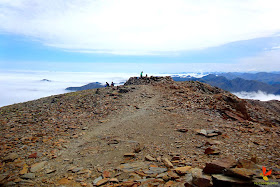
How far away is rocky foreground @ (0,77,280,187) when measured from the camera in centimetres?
741

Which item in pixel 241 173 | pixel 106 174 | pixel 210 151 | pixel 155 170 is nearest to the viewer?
pixel 241 173

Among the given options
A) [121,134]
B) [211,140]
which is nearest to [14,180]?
[121,134]

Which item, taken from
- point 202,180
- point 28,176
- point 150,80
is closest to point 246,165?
point 202,180

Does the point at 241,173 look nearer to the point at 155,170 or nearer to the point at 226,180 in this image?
the point at 226,180

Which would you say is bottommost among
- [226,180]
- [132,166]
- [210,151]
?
[132,166]

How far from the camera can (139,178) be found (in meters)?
7.71

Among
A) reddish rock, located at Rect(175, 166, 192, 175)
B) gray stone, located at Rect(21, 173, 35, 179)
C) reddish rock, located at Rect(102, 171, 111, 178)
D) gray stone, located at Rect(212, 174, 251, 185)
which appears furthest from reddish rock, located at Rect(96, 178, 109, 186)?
gray stone, located at Rect(212, 174, 251, 185)

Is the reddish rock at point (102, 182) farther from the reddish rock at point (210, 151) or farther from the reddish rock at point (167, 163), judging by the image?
the reddish rock at point (210, 151)

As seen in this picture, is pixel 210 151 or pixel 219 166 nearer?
pixel 219 166

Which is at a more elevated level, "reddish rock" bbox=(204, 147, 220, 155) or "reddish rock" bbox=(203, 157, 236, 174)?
"reddish rock" bbox=(203, 157, 236, 174)

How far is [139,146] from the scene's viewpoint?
10758 millimetres

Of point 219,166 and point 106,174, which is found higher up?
point 219,166

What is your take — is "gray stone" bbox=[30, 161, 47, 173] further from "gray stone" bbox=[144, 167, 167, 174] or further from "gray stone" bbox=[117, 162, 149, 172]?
"gray stone" bbox=[144, 167, 167, 174]

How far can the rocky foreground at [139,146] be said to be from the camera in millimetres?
7414
